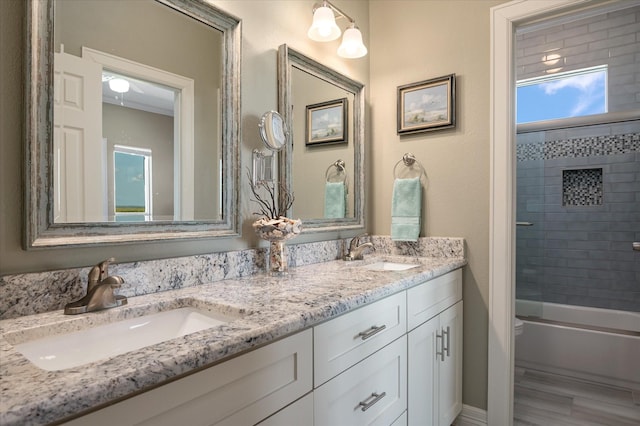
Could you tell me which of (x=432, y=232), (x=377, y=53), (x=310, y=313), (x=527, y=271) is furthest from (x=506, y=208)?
(x=527, y=271)

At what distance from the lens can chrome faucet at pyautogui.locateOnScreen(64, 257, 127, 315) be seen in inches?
36.4

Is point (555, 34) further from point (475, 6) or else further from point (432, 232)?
point (432, 232)

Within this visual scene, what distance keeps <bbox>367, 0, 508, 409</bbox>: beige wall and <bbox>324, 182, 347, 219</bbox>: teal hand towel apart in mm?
313

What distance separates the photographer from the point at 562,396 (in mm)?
2227

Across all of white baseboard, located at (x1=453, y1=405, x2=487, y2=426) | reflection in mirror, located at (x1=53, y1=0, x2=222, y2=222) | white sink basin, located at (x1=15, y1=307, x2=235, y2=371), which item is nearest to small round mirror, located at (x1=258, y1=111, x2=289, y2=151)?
reflection in mirror, located at (x1=53, y1=0, x2=222, y2=222)

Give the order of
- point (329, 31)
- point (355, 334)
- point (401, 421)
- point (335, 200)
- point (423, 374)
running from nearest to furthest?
point (355, 334)
point (401, 421)
point (423, 374)
point (329, 31)
point (335, 200)

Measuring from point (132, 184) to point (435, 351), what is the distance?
1.39m

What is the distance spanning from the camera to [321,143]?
6.37ft

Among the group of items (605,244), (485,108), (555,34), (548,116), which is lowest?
(605,244)

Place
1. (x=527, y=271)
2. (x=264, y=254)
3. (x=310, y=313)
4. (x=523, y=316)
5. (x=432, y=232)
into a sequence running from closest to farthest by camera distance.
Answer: (x=310, y=313), (x=264, y=254), (x=432, y=232), (x=523, y=316), (x=527, y=271)

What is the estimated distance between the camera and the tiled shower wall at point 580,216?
2.94 m

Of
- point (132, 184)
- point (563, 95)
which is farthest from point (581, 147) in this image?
point (132, 184)

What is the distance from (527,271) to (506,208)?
5.27 feet

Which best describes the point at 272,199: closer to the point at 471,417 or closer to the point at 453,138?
the point at 453,138
